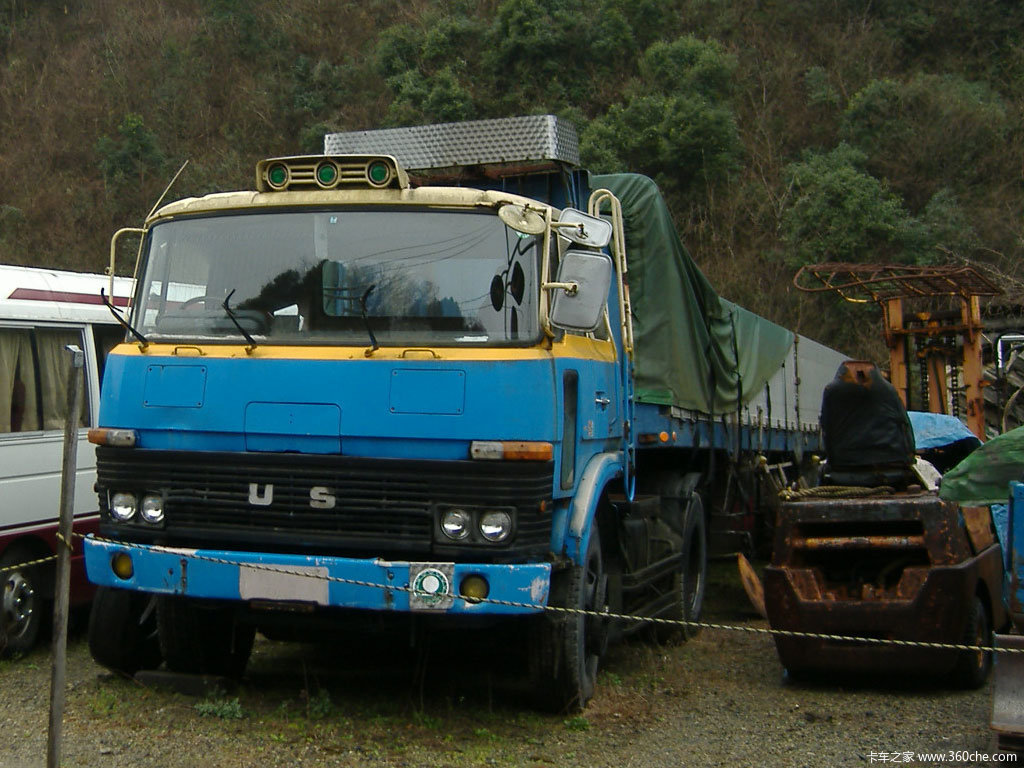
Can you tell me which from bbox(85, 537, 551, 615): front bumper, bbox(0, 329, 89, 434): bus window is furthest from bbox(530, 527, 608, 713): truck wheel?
bbox(0, 329, 89, 434): bus window

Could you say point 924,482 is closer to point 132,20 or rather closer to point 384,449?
point 384,449

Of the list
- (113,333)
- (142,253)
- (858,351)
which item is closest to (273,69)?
(858,351)

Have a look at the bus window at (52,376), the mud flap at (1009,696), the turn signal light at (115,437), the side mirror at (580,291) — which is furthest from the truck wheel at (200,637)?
the mud flap at (1009,696)

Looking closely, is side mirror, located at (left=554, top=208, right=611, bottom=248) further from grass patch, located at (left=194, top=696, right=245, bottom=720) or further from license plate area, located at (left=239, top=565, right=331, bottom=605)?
grass patch, located at (left=194, top=696, right=245, bottom=720)

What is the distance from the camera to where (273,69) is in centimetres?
3644

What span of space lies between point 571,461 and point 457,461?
30.0 inches

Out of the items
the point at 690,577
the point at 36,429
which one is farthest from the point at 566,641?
the point at 36,429

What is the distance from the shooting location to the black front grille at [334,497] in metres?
5.23

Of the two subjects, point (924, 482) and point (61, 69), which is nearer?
point (924, 482)

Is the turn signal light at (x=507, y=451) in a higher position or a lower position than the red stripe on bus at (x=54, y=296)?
lower

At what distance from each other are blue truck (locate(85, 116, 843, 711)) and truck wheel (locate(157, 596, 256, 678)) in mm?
14

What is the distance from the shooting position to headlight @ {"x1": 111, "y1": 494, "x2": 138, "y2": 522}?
5.65m

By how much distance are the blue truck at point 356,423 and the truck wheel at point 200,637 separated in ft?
0.05

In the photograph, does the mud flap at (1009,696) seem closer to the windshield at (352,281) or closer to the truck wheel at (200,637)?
the windshield at (352,281)
